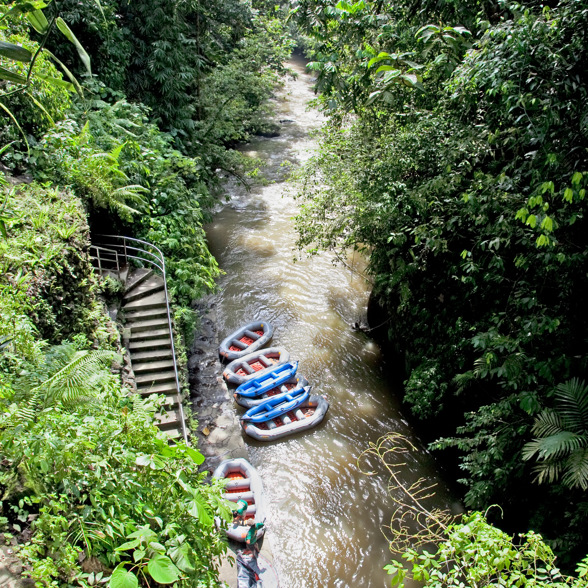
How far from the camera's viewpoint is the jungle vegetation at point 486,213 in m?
5.16

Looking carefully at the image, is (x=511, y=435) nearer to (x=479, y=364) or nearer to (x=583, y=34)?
(x=479, y=364)

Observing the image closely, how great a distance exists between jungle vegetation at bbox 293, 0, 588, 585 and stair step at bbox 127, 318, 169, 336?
4303 mm

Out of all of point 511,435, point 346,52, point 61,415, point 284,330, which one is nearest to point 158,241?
point 284,330

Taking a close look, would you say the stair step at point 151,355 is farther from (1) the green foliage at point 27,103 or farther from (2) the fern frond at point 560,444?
(2) the fern frond at point 560,444

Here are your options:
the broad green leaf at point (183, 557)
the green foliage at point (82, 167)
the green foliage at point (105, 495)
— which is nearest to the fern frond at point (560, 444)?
the green foliage at point (105, 495)

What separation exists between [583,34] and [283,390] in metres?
8.61

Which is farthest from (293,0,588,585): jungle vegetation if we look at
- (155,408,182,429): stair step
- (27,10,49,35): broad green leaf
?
(155,408,182,429): stair step

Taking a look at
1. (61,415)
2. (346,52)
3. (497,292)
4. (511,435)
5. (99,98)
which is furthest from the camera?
(99,98)

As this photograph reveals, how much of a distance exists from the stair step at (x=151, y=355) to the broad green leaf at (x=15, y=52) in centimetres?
747

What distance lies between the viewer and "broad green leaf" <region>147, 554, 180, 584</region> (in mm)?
2914

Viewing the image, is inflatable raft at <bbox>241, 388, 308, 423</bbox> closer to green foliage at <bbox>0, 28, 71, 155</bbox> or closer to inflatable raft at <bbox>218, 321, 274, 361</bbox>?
inflatable raft at <bbox>218, 321, 274, 361</bbox>

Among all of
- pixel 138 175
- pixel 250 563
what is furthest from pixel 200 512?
pixel 138 175

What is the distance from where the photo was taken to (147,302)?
9305 millimetres

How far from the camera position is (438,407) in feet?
29.7
